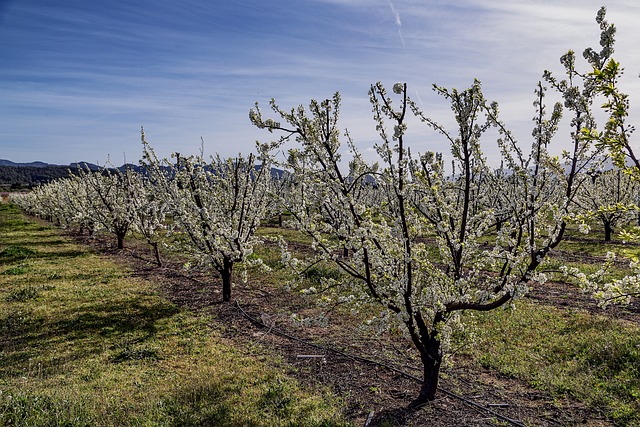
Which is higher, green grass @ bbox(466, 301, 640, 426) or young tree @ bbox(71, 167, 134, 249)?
young tree @ bbox(71, 167, 134, 249)

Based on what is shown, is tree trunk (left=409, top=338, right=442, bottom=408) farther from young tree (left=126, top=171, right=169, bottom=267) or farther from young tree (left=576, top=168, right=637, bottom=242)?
young tree (left=576, top=168, right=637, bottom=242)

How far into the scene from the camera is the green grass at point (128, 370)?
634cm

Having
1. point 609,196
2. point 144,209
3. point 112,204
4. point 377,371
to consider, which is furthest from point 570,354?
point 609,196

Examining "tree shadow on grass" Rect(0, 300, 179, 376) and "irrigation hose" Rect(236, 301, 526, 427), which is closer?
"irrigation hose" Rect(236, 301, 526, 427)

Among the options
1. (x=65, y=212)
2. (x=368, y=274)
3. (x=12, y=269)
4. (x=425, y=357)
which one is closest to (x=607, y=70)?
(x=368, y=274)

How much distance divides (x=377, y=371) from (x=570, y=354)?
14.9 feet

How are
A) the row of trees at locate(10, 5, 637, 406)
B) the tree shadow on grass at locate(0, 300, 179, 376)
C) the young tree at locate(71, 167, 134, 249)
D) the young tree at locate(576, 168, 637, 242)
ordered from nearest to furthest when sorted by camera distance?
the row of trees at locate(10, 5, 637, 406) < the tree shadow on grass at locate(0, 300, 179, 376) < the young tree at locate(71, 167, 134, 249) < the young tree at locate(576, 168, 637, 242)

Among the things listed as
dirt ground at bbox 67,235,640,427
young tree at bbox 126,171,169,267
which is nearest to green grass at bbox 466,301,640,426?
dirt ground at bbox 67,235,640,427

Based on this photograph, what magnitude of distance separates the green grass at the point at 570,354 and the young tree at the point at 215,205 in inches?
296

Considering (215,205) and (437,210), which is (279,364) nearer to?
(437,210)

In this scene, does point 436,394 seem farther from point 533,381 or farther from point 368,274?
point 368,274

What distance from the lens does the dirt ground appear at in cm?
641

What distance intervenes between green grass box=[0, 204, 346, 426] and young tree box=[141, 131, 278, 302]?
6.90 ft

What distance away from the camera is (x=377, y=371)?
8.09 meters
